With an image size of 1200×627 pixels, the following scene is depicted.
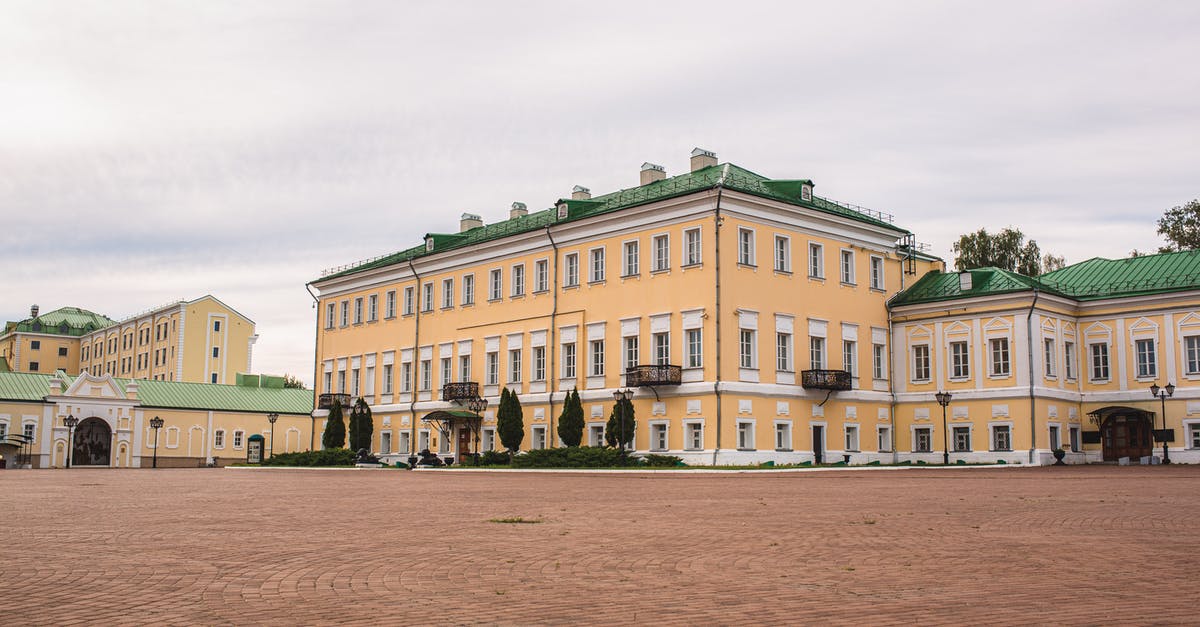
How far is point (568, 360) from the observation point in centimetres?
4853

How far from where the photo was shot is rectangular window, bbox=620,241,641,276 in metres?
46.0

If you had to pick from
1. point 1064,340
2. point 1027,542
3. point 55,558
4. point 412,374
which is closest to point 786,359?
point 1064,340

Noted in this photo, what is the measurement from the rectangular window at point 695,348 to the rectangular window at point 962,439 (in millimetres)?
11636

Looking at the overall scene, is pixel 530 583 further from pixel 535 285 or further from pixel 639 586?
pixel 535 285

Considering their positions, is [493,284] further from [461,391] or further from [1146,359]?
[1146,359]

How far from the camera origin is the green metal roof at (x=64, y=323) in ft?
366

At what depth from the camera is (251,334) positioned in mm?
100000

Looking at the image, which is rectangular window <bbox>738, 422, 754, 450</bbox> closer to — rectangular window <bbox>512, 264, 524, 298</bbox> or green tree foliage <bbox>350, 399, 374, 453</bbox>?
rectangular window <bbox>512, 264, 524, 298</bbox>

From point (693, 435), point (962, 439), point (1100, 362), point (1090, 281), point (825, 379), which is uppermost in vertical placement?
point (1090, 281)

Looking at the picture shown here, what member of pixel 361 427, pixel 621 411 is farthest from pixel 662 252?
pixel 361 427

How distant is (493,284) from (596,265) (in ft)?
24.3

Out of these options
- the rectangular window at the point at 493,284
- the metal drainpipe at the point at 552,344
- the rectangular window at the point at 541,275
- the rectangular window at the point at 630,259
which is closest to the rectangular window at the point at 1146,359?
the rectangular window at the point at 630,259

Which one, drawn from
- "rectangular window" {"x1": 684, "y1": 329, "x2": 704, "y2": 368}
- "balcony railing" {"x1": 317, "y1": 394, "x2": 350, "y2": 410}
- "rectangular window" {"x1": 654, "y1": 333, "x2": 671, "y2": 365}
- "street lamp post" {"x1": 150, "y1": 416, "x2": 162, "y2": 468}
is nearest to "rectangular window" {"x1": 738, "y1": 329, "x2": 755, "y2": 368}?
"rectangular window" {"x1": 684, "y1": 329, "x2": 704, "y2": 368}

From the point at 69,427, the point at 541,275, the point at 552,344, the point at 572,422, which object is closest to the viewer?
the point at 572,422
